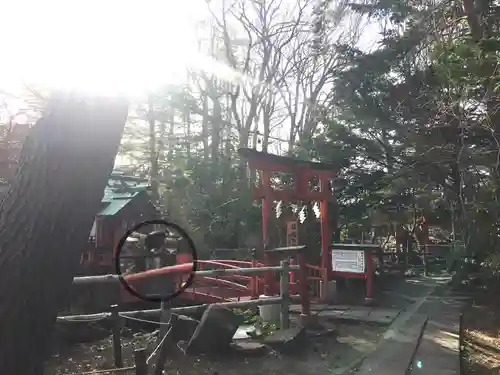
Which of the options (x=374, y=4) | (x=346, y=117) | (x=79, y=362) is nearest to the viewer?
(x=79, y=362)

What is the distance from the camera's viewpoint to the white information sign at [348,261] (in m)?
10.4

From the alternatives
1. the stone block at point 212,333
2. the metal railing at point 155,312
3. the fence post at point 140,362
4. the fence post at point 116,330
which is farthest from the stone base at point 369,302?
the fence post at point 140,362

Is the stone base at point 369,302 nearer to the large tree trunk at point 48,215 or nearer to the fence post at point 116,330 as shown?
the fence post at point 116,330

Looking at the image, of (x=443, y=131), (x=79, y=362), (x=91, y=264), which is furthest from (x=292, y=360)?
(x=91, y=264)

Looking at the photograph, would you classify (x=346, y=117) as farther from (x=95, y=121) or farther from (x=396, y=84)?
(x=95, y=121)

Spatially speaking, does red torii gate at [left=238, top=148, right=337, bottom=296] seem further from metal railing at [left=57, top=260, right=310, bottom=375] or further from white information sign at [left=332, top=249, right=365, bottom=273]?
metal railing at [left=57, top=260, right=310, bottom=375]

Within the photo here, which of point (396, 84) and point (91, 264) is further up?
point (396, 84)

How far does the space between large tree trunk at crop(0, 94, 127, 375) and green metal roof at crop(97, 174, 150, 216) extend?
9582mm

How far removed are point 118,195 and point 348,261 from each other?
19.3 ft

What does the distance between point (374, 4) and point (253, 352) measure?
8.07 m

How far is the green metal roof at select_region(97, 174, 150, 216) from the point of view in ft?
38.0

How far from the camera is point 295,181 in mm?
10180

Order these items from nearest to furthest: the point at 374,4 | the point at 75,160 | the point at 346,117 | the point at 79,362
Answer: the point at 75,160 → the point at 79,362 → the point at 374,4 → the point at 346,117

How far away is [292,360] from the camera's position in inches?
219
